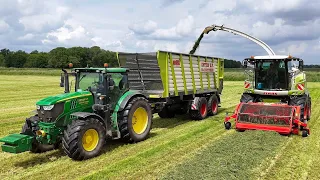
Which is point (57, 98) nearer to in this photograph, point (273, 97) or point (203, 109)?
point (203, 109)

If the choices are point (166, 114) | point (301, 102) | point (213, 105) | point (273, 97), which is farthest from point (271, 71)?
A: point (166, 114)

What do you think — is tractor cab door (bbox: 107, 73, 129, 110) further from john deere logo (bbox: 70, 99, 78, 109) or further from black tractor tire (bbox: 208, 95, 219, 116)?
black tractor tire (bbox: 208, 95, 219, 116)

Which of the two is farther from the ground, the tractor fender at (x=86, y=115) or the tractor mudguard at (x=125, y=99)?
the tractor mudguard at (x=125, y=99)

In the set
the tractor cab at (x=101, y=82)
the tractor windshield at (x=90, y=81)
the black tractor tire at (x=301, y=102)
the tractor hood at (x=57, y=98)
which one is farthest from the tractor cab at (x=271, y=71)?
the tractor hood at (x=57, y=98)

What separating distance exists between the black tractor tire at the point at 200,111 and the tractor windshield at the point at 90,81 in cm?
499

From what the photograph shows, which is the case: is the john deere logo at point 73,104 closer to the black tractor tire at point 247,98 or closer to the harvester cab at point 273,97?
the harvester cab at point 273,97

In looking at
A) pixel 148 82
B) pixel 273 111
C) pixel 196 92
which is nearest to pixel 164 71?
pixel 148 82

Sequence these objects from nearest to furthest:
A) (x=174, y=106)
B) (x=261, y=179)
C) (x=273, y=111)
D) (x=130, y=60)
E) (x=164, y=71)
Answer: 1. (x=261, y=179)
2. (x=273, y=111)
3. (x=164, y=71)
4. (x=130, y=60)
5. (x=174, y=106)

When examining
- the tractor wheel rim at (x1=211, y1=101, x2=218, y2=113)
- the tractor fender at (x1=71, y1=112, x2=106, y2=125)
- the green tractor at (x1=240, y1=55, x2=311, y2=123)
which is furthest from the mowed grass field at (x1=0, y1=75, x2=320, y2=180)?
the tractor wheel rim at (x1=211, y1=101, x2=218, y2=113)

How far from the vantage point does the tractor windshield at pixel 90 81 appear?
7828 millimetres

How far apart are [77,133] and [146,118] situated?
106 inches

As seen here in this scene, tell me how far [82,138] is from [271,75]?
7.70 m

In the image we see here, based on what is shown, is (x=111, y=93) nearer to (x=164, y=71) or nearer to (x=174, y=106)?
(x=164, y=71)

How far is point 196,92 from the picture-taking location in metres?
12.1
